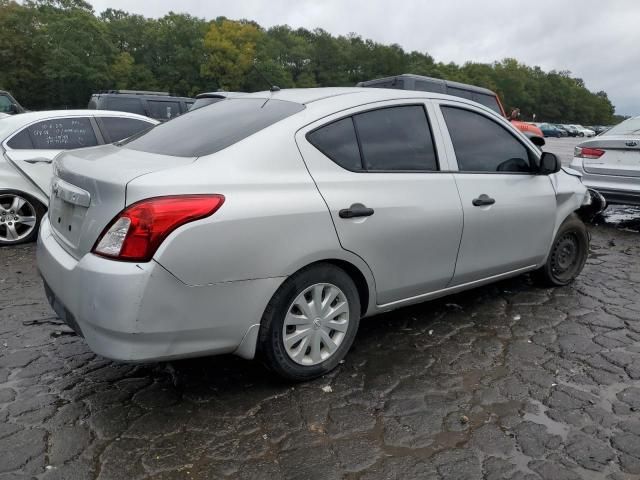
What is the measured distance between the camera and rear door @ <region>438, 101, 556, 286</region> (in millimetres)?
3641

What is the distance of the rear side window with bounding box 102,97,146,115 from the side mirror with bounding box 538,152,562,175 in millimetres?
11248

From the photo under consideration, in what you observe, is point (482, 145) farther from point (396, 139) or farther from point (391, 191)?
point (391, 191)

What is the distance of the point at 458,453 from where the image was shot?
250 centimetres

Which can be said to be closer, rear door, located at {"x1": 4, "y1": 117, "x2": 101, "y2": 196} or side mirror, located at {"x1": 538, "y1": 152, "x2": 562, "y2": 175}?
side mirror, located at {"x1": 538, "y1": 152, "x2": 562, "y2": 175}

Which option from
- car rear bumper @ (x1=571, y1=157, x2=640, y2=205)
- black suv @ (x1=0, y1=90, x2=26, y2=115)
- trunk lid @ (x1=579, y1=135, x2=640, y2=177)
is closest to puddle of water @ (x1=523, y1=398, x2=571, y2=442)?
car rear bumper @ (x1=571, y1=157, x2=640, y2=205)

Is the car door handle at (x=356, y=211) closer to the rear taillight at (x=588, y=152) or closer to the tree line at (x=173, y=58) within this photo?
the rear taillight at (x=588, y=152)

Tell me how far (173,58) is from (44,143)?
228 ft

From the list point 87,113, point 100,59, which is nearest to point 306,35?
point 100,59

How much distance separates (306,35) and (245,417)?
347 ft

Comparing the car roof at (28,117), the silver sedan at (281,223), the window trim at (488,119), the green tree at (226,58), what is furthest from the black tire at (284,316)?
the green tree at (226,58)

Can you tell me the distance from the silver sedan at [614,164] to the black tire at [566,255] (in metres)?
2.81

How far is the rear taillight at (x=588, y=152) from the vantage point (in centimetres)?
748

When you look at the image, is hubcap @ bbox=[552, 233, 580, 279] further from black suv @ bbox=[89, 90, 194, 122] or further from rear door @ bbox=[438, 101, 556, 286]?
black suv @ bbox=[89, 90, 194, 122]

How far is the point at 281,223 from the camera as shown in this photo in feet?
8.76
